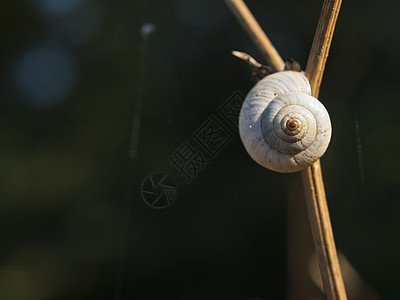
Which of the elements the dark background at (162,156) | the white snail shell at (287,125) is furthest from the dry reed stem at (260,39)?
the dark background at (162,156)

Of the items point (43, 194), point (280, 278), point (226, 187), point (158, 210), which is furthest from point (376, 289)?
point (43, 194)

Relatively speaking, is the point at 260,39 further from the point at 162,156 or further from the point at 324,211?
the point at 162,156

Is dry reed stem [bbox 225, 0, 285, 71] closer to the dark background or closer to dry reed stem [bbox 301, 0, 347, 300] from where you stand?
dry reed stem [bbox 301, 0, 347, 300]

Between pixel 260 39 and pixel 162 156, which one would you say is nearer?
pixel 260 39

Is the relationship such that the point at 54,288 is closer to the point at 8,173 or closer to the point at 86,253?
the point at 86,253

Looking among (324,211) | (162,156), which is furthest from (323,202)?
(162,156)

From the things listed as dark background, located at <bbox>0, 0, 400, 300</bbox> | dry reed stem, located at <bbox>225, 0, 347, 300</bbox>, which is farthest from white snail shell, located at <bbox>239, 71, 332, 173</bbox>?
dark background, located at <bbox>0, 0, 400, 300</bbox>
